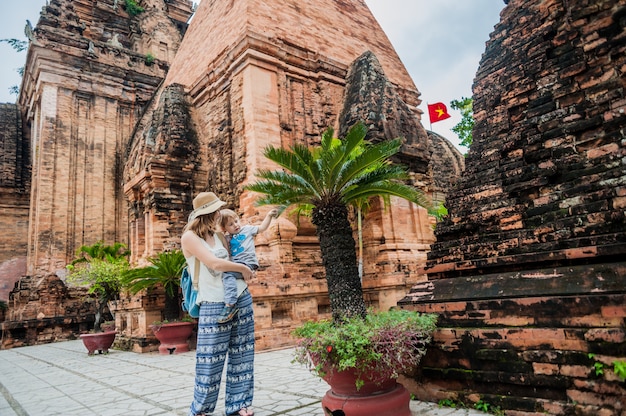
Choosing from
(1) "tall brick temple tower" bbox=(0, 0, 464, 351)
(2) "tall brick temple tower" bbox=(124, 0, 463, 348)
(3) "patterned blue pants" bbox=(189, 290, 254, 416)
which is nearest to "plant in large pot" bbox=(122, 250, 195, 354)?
(1) "tall brick temple tower" bbox=(0, 0, 464, 351)

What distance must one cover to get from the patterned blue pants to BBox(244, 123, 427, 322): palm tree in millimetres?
2087

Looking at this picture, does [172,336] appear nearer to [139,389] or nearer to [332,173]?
[139,389]

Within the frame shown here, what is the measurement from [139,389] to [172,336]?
3.67m

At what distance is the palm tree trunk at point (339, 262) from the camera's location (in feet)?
18.7

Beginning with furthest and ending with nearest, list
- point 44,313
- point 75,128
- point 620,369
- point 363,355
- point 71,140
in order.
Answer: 1. point 75,128
2. point 71,140
3. point 44,313
4. point 363,355
5. point 620,369

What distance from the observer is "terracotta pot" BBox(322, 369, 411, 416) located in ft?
→ 10.1

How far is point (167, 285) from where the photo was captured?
9391mm

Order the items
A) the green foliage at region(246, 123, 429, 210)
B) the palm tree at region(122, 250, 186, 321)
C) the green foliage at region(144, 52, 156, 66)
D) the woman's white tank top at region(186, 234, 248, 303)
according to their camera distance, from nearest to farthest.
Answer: the woman's white tank top at region(186, 234, 248, 303)
the green foliage at region(246, 123, 429, 210)
the palm tree at region(122, 250, 186, 321)
the green foliage at region(144, 52, 156, 66)

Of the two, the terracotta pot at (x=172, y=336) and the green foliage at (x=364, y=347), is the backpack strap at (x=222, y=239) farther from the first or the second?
the terracotta pot at (x=172, y=336)

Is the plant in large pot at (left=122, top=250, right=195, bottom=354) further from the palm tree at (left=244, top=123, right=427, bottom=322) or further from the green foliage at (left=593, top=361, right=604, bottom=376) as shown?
the green foliage at (left=593, top=361, right=604, bottom=376)

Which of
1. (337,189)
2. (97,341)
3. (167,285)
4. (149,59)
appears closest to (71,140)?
(149,59)

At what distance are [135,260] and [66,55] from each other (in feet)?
33.5

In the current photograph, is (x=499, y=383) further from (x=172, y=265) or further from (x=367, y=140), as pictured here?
(x=172, y=265)

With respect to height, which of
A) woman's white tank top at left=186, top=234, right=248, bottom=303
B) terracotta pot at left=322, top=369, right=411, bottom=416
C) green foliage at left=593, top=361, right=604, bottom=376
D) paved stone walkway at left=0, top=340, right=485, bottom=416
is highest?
woman's white tank top at left=186, top=234, right=248, bottom=303
